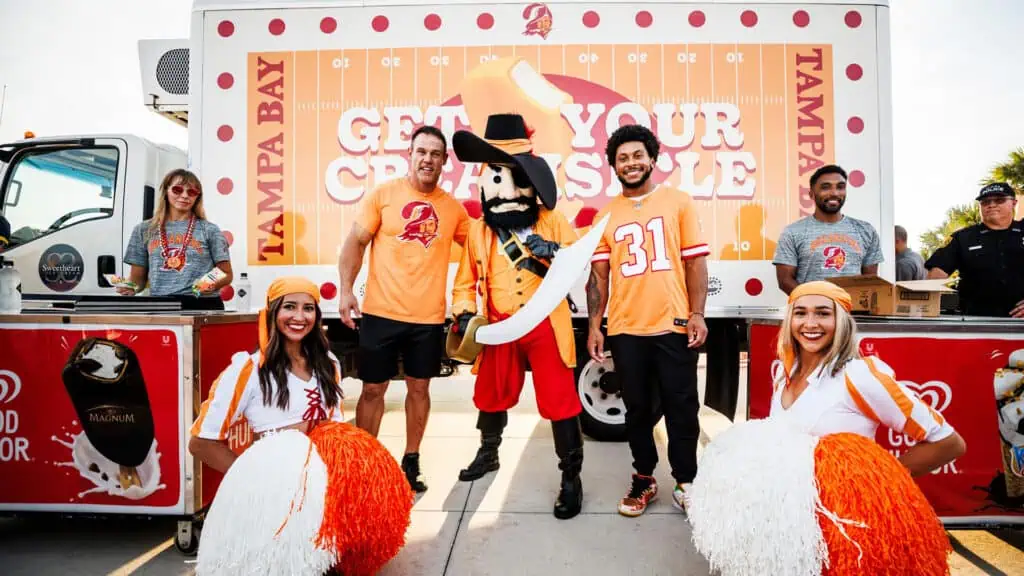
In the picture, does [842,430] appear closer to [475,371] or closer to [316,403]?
[475,371]

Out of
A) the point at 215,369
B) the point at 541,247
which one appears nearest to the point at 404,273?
the point at 541,247

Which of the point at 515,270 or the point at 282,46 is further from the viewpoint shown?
the point at 282,46

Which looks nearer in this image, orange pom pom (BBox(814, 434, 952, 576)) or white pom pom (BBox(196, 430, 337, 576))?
orange pom pom (BBox(814, 434, 952, 576))

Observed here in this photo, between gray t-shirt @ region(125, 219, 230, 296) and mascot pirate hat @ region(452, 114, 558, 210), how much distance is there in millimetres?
1460

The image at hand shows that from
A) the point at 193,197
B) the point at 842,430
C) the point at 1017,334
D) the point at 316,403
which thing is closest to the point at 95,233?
the point at 193,197

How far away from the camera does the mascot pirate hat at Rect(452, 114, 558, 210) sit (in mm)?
2631

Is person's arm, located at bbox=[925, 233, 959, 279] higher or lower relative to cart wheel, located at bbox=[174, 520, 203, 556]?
higher

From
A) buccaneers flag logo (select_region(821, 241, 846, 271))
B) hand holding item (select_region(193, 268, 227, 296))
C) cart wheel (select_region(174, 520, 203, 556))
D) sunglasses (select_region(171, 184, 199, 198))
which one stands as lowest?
cart wheel (select_region(174, 520, 203, 556))

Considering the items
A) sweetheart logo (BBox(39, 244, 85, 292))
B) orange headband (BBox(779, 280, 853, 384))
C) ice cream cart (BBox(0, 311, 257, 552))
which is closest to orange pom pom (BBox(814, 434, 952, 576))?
orange headband (BBox(779, 280, 853, 384))

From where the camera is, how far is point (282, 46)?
11.9ft

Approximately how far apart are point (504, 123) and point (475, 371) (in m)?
1.23

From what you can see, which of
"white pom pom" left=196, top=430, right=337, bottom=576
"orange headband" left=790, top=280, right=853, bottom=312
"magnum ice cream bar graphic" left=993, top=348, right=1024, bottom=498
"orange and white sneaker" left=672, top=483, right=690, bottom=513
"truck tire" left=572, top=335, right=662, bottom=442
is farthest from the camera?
"truck tire" left=572, top=335, right=662, bottom=442

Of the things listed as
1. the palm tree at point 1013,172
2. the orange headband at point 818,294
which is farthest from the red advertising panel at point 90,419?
the palm tree at point 1013,172

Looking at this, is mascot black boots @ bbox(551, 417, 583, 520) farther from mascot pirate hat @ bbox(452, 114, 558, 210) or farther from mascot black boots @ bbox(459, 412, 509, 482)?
mascot pirate hat @ bbox(452, 114, 558, 210)
